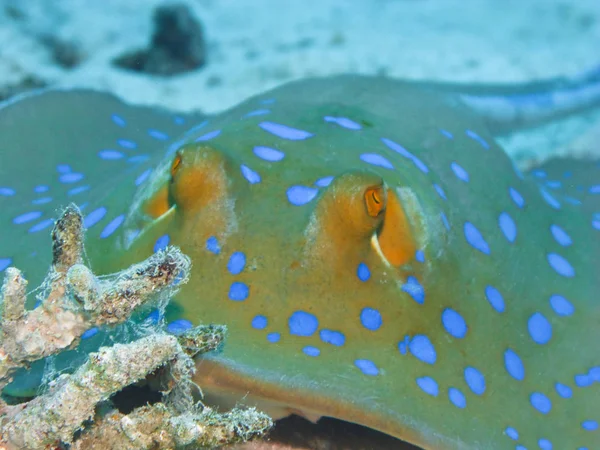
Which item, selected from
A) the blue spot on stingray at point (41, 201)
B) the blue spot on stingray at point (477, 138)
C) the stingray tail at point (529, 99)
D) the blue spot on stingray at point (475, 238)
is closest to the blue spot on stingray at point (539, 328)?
the blue spot on stingray at point (475, 238)

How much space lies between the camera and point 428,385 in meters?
2.91

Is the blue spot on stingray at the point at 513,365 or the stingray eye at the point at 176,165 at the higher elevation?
the stingray eye at the point at 176,165

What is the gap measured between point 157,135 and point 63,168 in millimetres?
1361

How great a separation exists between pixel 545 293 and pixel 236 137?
2.40 metres

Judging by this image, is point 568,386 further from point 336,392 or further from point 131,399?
point 131,399

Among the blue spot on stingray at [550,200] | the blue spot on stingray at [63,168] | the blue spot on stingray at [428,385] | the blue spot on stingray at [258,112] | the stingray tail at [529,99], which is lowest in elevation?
the blue spot on stingray at [428,385]

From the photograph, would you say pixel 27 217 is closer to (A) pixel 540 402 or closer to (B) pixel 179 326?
(B) pixel 179 326

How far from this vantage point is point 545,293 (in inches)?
158

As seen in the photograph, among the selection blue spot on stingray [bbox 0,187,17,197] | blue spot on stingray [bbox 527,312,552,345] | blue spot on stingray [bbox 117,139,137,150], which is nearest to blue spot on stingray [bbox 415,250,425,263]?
blue spot on stingray [bbox 527,312,552,345]

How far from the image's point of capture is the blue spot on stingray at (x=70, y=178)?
504cm

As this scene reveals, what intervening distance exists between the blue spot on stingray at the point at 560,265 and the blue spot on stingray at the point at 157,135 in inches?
162

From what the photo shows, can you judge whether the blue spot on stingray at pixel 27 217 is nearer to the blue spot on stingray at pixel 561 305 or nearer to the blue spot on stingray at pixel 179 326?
the blue spot on stingray at pixel 179 326

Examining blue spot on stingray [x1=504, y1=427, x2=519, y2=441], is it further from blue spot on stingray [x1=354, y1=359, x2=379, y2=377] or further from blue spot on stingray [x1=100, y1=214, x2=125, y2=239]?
blue spot on stingray [x1=100, y1=214, x2=125, y2=239]

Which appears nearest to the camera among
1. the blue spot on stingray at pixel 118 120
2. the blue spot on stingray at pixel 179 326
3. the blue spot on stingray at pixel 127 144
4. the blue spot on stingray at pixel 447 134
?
the blue spot on stingray at pixel 179 326
